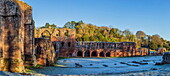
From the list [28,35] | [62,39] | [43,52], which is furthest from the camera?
[62,39]

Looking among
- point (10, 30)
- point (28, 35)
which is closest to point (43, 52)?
point (28, 35)

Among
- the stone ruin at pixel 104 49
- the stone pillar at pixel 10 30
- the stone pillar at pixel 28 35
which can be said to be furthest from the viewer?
the stone ruin at pixel 104 49

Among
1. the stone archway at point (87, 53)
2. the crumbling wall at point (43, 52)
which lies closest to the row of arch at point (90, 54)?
the stone archway at point (87, 53)

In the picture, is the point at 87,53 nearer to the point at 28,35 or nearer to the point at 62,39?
the point at 62,39

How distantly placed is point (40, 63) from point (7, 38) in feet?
18.4

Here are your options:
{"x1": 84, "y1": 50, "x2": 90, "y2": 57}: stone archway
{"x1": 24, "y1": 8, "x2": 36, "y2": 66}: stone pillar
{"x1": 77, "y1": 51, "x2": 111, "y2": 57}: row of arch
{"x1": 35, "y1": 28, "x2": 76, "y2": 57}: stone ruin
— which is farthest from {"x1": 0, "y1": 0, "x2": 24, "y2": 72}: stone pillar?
{"x1": 84, "y1": 50, "x2": 90, "y2": 57}: stone archway

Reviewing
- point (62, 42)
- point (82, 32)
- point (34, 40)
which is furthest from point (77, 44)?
point (34, 40)

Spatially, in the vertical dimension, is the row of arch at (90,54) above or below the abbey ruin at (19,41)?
below

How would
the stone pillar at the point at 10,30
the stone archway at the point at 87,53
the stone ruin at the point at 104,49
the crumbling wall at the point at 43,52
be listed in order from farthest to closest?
the stone archway at the point at 87,53 → the stone ruin at the point at 104,49 → the crumbling wall at the point at 43,52 → the stone pillar at the point at 10,30

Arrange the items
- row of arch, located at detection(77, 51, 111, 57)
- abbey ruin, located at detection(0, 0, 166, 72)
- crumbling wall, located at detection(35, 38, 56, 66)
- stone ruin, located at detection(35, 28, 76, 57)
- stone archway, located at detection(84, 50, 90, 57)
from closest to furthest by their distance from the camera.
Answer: abbey ruin, located at detection(0, 0, 166, 72), crumbling wall, located at detection(35, 38, 56, 66), stone ruin, located at detection(35, 28, 76, 57), row of arch, located at detection(77, 51, 111, 57), stone archway, located at detection(84, 50, 90, 57)

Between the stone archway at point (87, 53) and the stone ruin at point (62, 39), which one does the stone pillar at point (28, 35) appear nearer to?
the stone ruin at point (62, 39)

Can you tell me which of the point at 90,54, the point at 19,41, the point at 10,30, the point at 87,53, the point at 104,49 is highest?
the point at 10,30

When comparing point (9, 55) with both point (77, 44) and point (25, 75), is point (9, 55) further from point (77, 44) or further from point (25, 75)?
point (77, 44)

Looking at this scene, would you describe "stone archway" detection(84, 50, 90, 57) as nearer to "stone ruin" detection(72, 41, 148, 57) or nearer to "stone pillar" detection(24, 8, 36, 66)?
"stone ruin" detection(72, 41, 148, 57)
